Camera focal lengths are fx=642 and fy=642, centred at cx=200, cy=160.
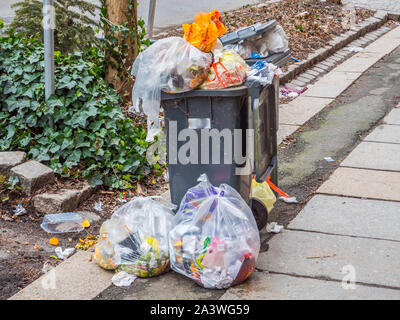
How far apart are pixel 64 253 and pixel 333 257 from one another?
1.80 m

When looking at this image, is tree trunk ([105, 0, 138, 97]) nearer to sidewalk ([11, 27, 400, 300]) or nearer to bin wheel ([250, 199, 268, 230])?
sidewalk ([11, 27, 400, 300])

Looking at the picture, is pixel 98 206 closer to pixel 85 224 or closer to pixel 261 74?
pixel 85 224

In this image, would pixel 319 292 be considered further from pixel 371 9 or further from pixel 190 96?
pixel 371 9

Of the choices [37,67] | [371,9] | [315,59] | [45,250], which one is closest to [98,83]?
[37,67]

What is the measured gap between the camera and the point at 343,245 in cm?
435

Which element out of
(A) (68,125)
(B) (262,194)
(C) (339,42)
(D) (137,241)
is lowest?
(D) (137,241)

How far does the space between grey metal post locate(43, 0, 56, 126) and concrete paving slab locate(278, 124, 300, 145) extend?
2.35 metres

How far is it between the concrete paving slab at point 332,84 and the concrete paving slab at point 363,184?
2.39 meters

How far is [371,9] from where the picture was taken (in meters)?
12.5

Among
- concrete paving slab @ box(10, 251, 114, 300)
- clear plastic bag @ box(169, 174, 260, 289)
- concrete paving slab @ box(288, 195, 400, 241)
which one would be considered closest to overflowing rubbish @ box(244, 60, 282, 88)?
clear plastic bag @ box(169, 174, 260, 289)

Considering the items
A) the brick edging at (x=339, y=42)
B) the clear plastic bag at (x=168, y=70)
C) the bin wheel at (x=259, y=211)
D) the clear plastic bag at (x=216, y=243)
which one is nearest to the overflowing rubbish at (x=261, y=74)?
the clear plastic bag at (x=168, y=70)

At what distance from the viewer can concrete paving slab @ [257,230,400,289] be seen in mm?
3973

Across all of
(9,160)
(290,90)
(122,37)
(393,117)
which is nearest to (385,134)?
(393,117)

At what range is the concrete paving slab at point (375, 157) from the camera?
5773 millimetres
